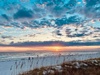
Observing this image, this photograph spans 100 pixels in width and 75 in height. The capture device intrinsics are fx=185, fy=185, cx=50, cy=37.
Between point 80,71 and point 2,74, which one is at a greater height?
point 80,71

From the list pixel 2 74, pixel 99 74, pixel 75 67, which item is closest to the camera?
pixel 99 74

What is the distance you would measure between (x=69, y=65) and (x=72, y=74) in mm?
2035

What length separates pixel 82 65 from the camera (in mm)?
14203

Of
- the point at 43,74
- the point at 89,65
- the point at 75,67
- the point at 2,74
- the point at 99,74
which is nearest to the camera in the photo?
the point at 43,74

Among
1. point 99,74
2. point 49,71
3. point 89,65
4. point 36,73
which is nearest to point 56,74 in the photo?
point 49,71

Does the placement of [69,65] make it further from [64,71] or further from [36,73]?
[36,73]

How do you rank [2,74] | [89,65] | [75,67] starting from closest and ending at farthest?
[75,67], [89,65], [2,74]

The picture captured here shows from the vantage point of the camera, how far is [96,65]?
15008 millimetres

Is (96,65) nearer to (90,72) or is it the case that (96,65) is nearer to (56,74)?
(90,72)

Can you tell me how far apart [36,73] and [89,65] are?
5.00m

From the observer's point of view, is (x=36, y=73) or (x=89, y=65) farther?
(x=89, y=65)

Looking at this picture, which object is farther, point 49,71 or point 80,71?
point 80,71

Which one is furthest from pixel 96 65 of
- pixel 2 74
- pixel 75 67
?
pixel 2 74

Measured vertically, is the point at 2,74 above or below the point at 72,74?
below
